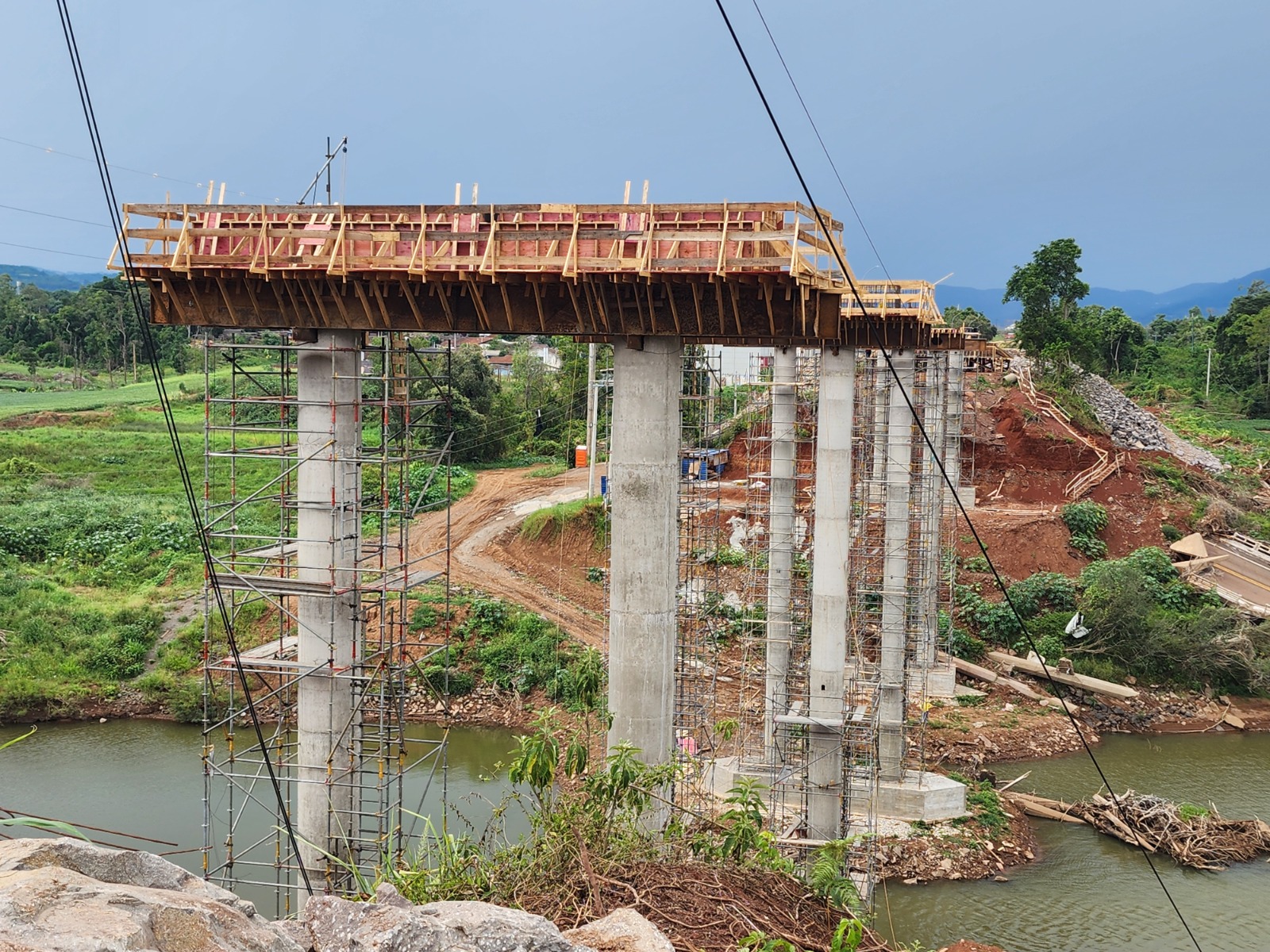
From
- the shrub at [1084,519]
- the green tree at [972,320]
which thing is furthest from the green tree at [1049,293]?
the shrub at [1084,519]

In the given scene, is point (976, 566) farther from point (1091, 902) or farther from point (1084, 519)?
point (1091, 902)

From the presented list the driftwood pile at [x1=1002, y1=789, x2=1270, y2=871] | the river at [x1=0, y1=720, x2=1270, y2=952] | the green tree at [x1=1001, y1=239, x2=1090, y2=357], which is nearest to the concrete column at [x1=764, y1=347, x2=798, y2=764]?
the river at [x1=0, y1=720, x2=1270, y2=952]

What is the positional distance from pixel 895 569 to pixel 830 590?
14.4 ft

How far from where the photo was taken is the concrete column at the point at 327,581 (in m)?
12.6

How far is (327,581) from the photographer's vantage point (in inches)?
499

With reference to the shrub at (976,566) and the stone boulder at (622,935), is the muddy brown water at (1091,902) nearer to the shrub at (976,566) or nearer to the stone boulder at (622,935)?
the stone boulder at (622,935)

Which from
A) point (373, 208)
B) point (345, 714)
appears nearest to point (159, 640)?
point (345, 714)

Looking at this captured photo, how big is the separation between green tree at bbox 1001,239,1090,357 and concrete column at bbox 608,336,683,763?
137ft

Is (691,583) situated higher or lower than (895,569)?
lower

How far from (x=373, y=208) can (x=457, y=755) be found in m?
15.1

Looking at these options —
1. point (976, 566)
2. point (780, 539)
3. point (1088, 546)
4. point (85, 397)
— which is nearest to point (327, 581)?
point (780, 539)

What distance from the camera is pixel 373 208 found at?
12078 mm

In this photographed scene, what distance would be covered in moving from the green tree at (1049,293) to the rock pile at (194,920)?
47948mm

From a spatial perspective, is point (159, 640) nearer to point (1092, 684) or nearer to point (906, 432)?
point (906, 432)
